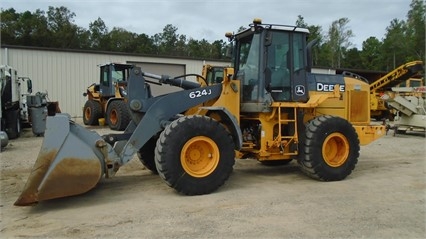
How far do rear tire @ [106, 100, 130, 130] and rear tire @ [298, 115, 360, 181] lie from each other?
30.6 ft

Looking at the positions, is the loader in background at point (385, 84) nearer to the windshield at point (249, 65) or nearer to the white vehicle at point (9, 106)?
the windshield at point (249, 65)

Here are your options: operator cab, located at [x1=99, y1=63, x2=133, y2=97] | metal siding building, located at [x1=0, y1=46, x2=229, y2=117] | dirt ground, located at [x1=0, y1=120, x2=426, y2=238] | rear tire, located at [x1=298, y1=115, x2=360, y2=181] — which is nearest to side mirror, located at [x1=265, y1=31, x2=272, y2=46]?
rear tire, located at [x1=298, y1=115, x2=360, y2=181]

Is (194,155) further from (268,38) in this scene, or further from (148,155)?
(268,38)

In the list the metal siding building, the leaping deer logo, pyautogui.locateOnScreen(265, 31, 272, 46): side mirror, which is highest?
the metal siding building

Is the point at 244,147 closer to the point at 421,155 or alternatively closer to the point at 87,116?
the point at 421,155

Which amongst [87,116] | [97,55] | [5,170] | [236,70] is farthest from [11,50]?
[236,70]

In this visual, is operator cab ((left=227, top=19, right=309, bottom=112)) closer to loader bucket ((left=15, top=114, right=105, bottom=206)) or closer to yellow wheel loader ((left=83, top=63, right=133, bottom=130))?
loader bucket ((left=15, top=114, right=105, bottom=206))

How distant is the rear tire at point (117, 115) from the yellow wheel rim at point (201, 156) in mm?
9343

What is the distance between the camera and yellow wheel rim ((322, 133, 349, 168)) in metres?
6.75

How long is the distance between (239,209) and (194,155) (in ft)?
3.67

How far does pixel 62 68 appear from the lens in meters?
22.1

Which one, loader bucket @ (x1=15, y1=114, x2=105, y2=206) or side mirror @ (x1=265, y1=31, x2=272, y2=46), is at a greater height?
side mirror @ (x1=265, y1=31, x2=272, y2=46)

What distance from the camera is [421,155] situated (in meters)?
9.86

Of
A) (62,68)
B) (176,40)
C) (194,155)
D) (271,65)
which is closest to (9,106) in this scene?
(62,68)
